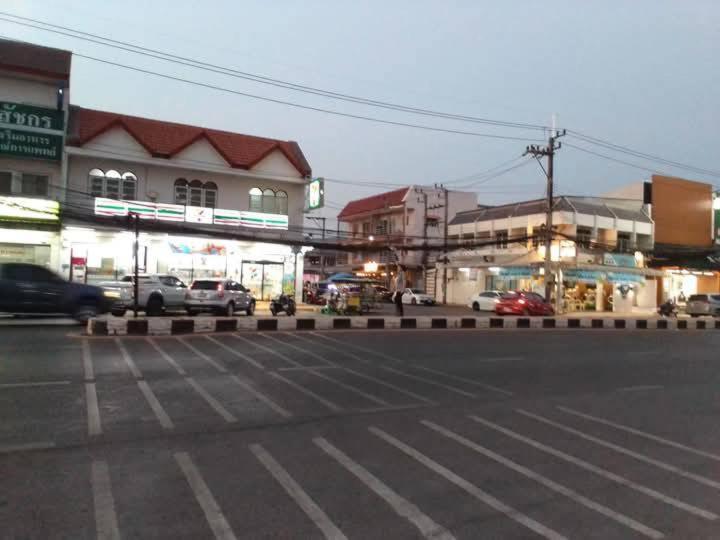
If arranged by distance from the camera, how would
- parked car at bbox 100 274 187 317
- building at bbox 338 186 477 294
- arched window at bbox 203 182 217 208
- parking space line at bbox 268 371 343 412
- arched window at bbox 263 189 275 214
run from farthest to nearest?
building at bbox 338 186 477 294 → arched window at bbox 263 189 275 214 → arched window at bbox 203 182 217 208 → parked car at bbox 100 274 187 317 → parking space line at bbox 268 371 343 412

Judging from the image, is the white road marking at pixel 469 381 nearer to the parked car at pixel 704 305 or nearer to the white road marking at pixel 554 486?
the white road marking at pixel 554 486

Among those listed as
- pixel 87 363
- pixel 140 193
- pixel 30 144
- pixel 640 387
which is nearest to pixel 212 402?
pixel 87 363

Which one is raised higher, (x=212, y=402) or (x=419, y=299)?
(x=419, y=299)

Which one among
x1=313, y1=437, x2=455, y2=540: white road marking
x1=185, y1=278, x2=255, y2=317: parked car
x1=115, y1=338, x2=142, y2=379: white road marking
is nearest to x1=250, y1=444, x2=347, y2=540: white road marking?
x1=313, y1=437, x2=455, y2=540: white road marking

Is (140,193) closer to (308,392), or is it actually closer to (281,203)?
(281,203)

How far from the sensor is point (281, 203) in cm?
3106

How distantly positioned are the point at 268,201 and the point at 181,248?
558 centimetres

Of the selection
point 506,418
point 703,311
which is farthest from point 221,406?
point 703,311

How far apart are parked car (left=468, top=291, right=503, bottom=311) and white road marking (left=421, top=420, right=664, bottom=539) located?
2908cm

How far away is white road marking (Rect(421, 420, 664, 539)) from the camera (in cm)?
423

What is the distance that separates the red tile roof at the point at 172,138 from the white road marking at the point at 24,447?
2355cm

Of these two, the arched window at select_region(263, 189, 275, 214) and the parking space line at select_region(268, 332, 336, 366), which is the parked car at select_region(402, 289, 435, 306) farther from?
the parking space line at select_region(268, 332, 336, 366)

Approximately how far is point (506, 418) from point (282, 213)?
24873 millimetres

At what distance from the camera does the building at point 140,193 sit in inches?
960
